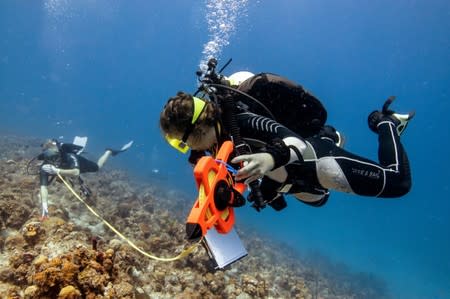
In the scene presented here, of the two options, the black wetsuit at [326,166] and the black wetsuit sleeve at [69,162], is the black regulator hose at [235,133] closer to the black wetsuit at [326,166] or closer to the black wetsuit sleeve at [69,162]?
the black wetsuit at [326,166]

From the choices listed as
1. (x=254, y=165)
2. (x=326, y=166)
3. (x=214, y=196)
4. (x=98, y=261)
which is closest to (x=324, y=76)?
(x=326, y=166)

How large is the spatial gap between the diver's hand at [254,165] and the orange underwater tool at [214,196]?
159mm

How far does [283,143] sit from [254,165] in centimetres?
47

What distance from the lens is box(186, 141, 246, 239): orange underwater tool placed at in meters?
2.43

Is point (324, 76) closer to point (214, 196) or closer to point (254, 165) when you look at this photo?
point (254, 165)

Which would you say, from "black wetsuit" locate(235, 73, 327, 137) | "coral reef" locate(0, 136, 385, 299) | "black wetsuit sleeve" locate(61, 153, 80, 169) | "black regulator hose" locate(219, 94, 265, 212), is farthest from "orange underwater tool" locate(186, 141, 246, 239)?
"black wetsuit sleeve" locate(61, 153, 80, 169)

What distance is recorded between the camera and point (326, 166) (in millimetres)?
3736

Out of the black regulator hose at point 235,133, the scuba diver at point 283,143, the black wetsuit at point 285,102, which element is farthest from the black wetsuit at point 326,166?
the black wetsuit at point 285,102

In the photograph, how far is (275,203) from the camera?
4504 mm

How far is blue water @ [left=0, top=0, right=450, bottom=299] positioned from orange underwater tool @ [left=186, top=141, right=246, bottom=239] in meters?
37.0

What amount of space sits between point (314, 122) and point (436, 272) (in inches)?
2664

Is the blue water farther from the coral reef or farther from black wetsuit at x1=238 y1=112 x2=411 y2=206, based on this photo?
black wetsuit at x1=238 y1=112 x2=411 y2=206

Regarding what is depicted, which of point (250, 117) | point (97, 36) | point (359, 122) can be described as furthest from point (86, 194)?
point (97, 36)

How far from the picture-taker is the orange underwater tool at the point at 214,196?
2430mm
